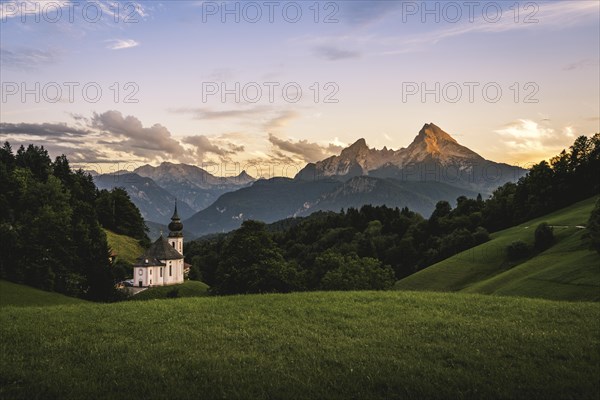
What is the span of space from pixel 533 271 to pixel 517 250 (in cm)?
1803

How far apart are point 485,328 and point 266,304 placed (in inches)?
464

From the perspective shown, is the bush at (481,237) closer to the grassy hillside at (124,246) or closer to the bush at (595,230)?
the bush at (595,230)

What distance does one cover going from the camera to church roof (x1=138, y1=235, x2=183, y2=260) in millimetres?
111500

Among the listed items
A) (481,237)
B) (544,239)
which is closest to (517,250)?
(544,239)

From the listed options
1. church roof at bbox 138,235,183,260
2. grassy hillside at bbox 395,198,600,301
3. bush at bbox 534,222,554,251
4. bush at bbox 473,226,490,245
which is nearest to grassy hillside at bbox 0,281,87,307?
church roof at bbox 138,235,183,260

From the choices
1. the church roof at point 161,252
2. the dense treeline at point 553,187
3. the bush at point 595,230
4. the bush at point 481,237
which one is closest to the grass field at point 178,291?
the church roof at point 161,252

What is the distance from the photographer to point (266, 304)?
2697 cm

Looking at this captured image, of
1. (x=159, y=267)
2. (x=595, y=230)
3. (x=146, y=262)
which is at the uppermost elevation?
(x=595, y=230)

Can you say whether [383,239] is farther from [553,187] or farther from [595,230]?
[595,230]

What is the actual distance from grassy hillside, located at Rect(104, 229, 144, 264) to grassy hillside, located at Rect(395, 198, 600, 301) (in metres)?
71.6

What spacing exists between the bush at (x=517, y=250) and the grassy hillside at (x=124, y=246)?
3456 inches

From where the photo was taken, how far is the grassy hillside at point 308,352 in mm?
13109

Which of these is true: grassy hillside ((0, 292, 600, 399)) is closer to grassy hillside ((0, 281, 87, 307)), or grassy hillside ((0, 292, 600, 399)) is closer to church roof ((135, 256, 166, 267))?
grassy hillside ((0, 281, 87, 307))

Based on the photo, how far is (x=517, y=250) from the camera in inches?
3159
